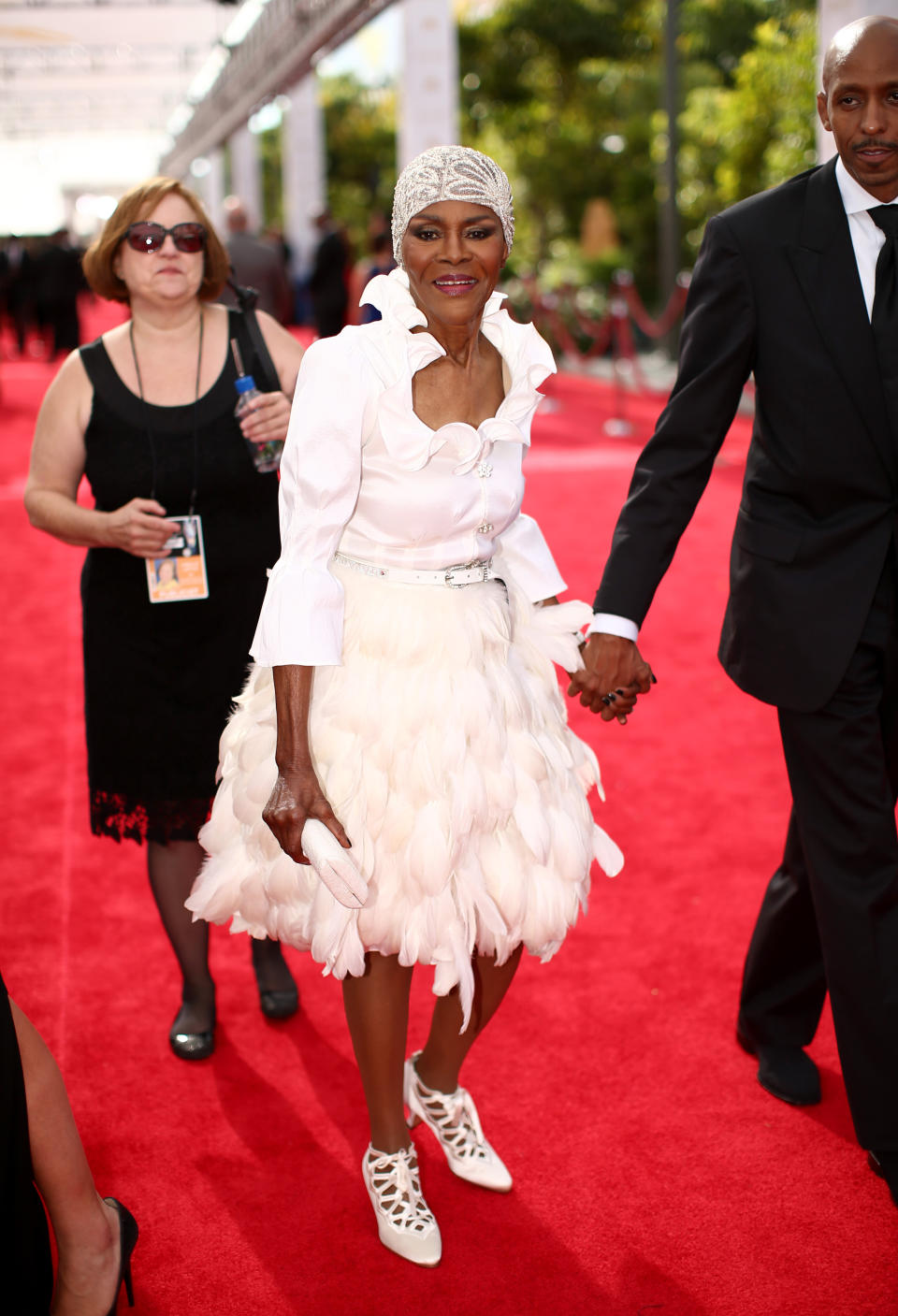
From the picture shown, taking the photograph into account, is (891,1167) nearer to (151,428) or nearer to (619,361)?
(151,428)

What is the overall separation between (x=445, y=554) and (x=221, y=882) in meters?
0.65

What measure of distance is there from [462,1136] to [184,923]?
788 millimetres

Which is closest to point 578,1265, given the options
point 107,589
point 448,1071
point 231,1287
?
point 448,1071

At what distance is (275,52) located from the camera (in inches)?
747

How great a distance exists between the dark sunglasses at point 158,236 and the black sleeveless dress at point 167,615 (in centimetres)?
19

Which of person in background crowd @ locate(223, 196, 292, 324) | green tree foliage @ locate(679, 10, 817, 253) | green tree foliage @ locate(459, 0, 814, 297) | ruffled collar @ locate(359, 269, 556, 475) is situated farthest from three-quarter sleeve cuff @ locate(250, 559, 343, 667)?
green tree foliage @ locate(459, 0, 814, 297)

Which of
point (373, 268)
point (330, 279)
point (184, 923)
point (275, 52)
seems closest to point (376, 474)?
point (184, 923)

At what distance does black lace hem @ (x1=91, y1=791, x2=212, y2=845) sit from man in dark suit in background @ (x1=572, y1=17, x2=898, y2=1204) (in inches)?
38.2

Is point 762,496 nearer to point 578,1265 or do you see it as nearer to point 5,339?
point 578,1265

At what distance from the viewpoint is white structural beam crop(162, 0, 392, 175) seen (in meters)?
14.6

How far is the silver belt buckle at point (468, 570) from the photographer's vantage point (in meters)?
2.18

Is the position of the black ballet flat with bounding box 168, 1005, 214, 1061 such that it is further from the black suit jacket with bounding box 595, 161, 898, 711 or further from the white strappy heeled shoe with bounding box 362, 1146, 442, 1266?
the black suit jacket with bounding box 595, 161, 898, 711

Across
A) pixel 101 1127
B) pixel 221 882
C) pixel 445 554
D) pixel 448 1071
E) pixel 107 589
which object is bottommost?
pixel 101 1127

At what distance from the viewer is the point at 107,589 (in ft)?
9.37
